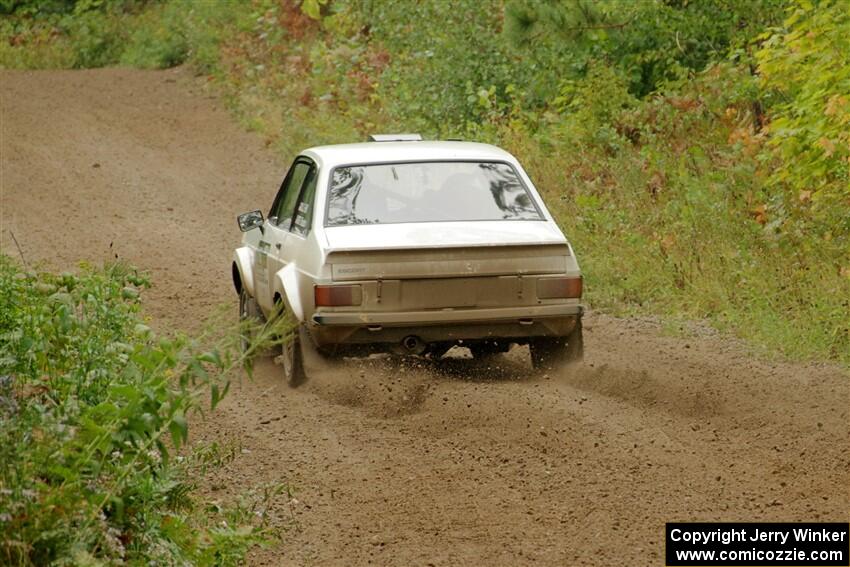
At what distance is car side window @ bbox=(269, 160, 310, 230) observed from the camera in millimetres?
10125

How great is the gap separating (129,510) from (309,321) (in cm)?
321

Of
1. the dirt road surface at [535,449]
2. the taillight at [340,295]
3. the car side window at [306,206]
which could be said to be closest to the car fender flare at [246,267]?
the dirt road surface at [535,449]

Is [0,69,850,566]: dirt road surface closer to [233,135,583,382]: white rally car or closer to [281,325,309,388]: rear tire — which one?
[281,325,309,388]: rear tire

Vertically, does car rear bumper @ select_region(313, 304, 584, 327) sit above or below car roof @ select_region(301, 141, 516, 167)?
below

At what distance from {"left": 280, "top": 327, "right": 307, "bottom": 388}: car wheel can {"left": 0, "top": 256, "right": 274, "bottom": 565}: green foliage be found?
5.68 ft

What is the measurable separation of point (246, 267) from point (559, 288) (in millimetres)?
3120

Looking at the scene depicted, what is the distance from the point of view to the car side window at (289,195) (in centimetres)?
1012

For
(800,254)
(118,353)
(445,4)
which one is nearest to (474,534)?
(118,353)

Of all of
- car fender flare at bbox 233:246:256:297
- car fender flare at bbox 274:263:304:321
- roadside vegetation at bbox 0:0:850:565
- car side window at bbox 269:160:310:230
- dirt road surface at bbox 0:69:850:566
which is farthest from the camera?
car fender flare at bbox 233:246:256:297

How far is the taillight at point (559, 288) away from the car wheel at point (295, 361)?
61.9 inches

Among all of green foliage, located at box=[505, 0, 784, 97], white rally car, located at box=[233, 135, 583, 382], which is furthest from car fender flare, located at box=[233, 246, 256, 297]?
green foliage, located at box=[505, 0, 784, 97]

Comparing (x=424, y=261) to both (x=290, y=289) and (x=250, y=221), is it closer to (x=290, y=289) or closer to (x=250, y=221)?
(x=290, y=289)

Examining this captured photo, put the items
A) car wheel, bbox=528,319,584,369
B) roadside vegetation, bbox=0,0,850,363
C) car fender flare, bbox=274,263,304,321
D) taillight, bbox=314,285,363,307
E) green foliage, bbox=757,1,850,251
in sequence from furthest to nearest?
1. roadside vegetation, bbox=0,0,850,363
2. green foliage, bbox=757,1,850,251
3. car wheel, bbox=528,319,584,369
4. car fender flare, bbox=274,263,304,321
5. taillight, bbox=314,285,363,307

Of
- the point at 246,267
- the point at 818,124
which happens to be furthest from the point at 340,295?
the point at 818,124
